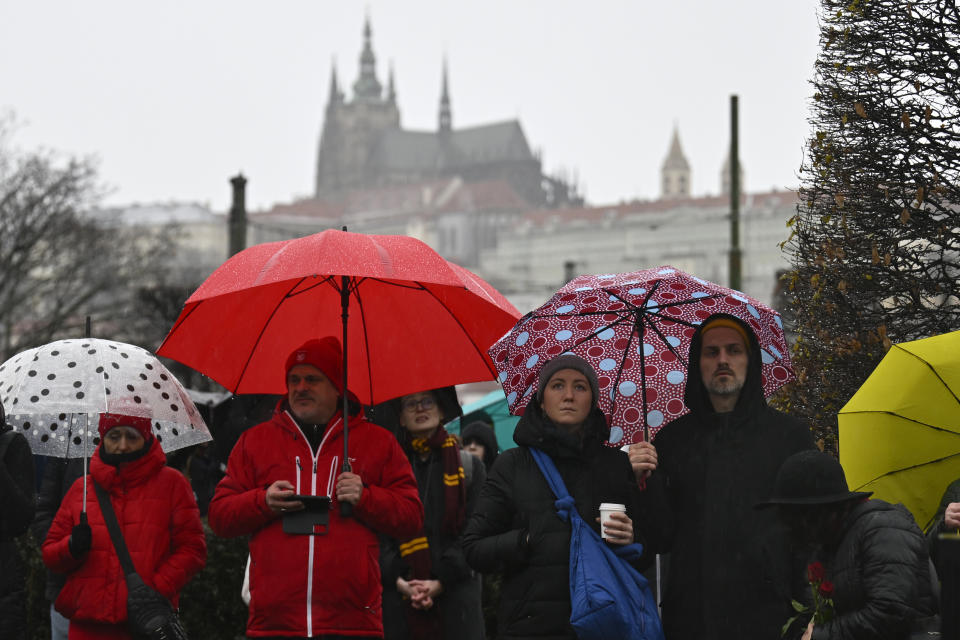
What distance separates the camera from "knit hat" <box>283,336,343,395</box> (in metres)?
5.04

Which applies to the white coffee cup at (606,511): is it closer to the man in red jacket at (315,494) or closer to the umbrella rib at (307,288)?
the man in red jacket at (315,494)

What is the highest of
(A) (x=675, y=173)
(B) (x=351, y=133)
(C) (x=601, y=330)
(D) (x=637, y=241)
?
(B) (x=351, y=133)

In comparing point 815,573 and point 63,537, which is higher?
point 815,573

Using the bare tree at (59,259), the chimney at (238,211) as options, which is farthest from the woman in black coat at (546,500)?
the bare tree at (59,259)

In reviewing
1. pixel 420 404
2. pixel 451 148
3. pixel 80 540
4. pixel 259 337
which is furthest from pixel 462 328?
pixel 451 148

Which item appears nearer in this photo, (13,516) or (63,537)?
(13,516)

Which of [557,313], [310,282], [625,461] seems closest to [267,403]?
[310,282]

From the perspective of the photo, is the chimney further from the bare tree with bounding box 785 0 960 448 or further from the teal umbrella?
the bare tree with bounding box 785 0 960 448

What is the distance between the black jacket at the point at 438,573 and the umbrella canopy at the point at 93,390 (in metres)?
0.93

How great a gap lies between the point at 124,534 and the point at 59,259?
30.7 metres

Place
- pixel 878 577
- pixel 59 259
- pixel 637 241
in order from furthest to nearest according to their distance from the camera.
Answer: pixel 637 241 → pixel 59 259 → pixel 878 577

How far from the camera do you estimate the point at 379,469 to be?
5070 millimetres

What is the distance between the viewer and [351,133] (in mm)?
173000

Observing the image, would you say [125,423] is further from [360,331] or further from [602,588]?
[602,588]
